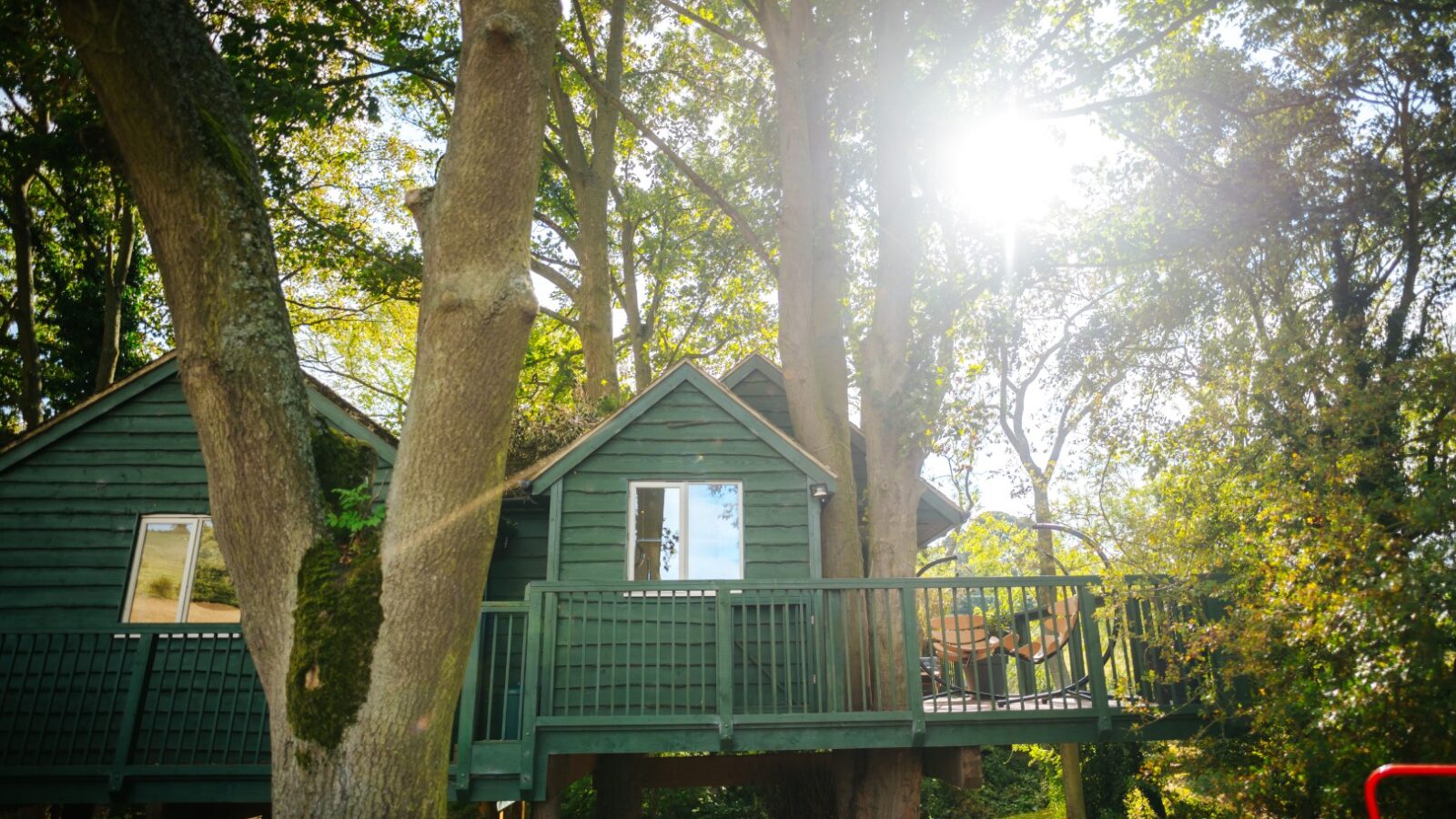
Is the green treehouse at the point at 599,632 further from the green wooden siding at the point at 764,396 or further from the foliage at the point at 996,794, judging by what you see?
the foliage at the point at 996,794

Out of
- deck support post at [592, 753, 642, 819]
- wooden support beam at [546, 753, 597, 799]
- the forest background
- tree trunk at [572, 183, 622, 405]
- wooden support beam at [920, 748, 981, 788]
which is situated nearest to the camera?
the forest background

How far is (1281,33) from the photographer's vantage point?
12938 mm

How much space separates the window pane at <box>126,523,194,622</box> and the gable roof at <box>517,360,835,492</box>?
4411mm

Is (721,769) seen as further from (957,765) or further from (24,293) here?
(24,293)

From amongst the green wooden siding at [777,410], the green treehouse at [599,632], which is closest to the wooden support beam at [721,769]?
A: the green treehouse at [599,632]

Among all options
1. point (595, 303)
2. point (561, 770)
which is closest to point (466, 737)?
point (561, 770)

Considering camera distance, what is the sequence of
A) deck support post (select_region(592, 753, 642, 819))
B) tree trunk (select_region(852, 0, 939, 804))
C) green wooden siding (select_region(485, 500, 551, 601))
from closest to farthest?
tree trunk (select_region(852, 0, 939, 804)) → deck support post (select_region(592, 753, 642, 819)) → green wooden siding (select_region(485, 500, 551, 601))

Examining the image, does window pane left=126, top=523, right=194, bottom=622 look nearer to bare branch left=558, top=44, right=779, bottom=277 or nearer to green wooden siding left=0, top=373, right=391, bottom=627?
green wooden siding left=0, top=373, right=391, bottom=627

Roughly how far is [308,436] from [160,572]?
322 inches

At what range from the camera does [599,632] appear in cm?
868

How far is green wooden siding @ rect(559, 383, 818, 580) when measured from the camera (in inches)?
434

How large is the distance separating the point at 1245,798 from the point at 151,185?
32.2 feet

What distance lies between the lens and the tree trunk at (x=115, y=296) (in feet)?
66.0

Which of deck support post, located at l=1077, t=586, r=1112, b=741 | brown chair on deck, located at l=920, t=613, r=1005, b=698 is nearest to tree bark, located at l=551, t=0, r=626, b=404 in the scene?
brown chair on deck, located at l=920, t=613, r=1005, b=698
